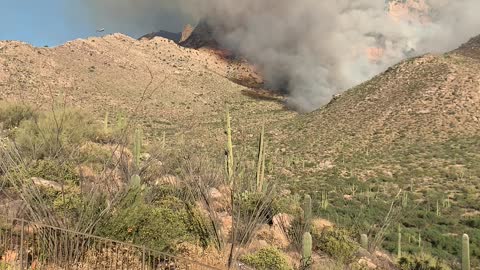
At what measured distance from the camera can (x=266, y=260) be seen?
11.9 m

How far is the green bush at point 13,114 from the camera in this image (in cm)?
2545

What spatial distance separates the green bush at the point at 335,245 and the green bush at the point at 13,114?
52.9 feet

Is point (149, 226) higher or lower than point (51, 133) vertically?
lower

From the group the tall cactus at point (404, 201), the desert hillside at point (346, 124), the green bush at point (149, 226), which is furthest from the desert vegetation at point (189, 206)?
the desert hillside at point (346, 124)

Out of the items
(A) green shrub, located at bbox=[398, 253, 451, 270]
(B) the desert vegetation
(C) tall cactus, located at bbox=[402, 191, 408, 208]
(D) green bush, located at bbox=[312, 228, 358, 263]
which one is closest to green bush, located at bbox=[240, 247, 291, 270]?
(B) the desert vegetation

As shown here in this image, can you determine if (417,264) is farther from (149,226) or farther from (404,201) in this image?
(404,201)

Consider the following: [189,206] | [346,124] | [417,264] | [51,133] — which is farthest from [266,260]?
[346,124]

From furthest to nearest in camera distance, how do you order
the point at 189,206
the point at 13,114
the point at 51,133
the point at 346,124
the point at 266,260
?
the point at 346,124, the point at 13,114, the point at 51,133, the point at 189,206, the point at 266,260

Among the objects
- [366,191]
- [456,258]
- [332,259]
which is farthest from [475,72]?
[332,259]

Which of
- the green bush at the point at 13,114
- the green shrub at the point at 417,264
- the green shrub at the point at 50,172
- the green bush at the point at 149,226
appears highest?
the green bush at the point at 13,114

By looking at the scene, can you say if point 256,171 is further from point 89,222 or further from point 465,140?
point 465,140

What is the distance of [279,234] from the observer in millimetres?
16078

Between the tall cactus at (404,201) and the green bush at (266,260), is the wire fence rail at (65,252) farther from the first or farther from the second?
the tall cactus at (404,201)

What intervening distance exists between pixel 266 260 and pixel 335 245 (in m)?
4.52
